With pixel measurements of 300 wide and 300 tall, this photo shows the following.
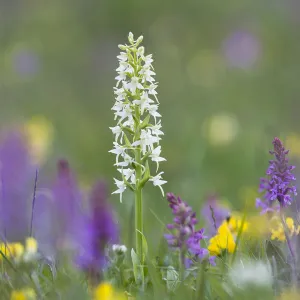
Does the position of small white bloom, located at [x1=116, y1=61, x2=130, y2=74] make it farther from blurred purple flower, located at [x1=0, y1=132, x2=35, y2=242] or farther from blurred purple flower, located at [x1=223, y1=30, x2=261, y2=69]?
blurred purple flower, located at [x1=223, y1=30, x2=261, y2=69]

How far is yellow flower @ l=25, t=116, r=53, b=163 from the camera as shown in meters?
5.55

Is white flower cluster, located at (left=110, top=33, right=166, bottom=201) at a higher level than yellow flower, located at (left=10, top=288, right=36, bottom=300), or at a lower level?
higher

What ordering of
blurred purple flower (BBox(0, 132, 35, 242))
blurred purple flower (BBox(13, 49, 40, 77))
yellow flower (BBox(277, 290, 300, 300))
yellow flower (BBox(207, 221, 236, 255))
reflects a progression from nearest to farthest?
1. yellow flower (BBox(277, 290, 300, 300))
2. yellow flower (BBox(207, 221, 236, 255))
3. blurred purple flower (BBox(0, 132, 35, 242))
4. blurred purple flower (BBox(13, 49, 40, 77))

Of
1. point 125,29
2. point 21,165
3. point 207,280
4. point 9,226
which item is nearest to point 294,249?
point 207,280

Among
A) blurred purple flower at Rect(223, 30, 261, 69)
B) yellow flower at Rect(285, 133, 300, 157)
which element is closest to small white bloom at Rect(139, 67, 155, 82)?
yellow flower at Rect(285, 133, 300, 157)

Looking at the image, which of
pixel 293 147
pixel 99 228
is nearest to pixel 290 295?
pixel 99 228

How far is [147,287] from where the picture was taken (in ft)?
6.64

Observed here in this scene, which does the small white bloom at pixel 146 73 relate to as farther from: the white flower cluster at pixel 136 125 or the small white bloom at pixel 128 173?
the small white bloom at pixel 128 173

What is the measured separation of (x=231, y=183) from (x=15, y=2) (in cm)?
617

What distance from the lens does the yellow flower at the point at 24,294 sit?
1680mm

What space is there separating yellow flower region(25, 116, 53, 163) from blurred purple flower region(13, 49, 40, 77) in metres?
3.26

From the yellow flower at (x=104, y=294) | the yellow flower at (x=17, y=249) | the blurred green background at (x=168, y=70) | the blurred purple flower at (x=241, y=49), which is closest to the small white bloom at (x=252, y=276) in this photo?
the yellow flower at (x=104, y=294)

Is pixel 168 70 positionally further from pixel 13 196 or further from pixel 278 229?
pixel 278 229

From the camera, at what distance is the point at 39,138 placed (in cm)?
588
